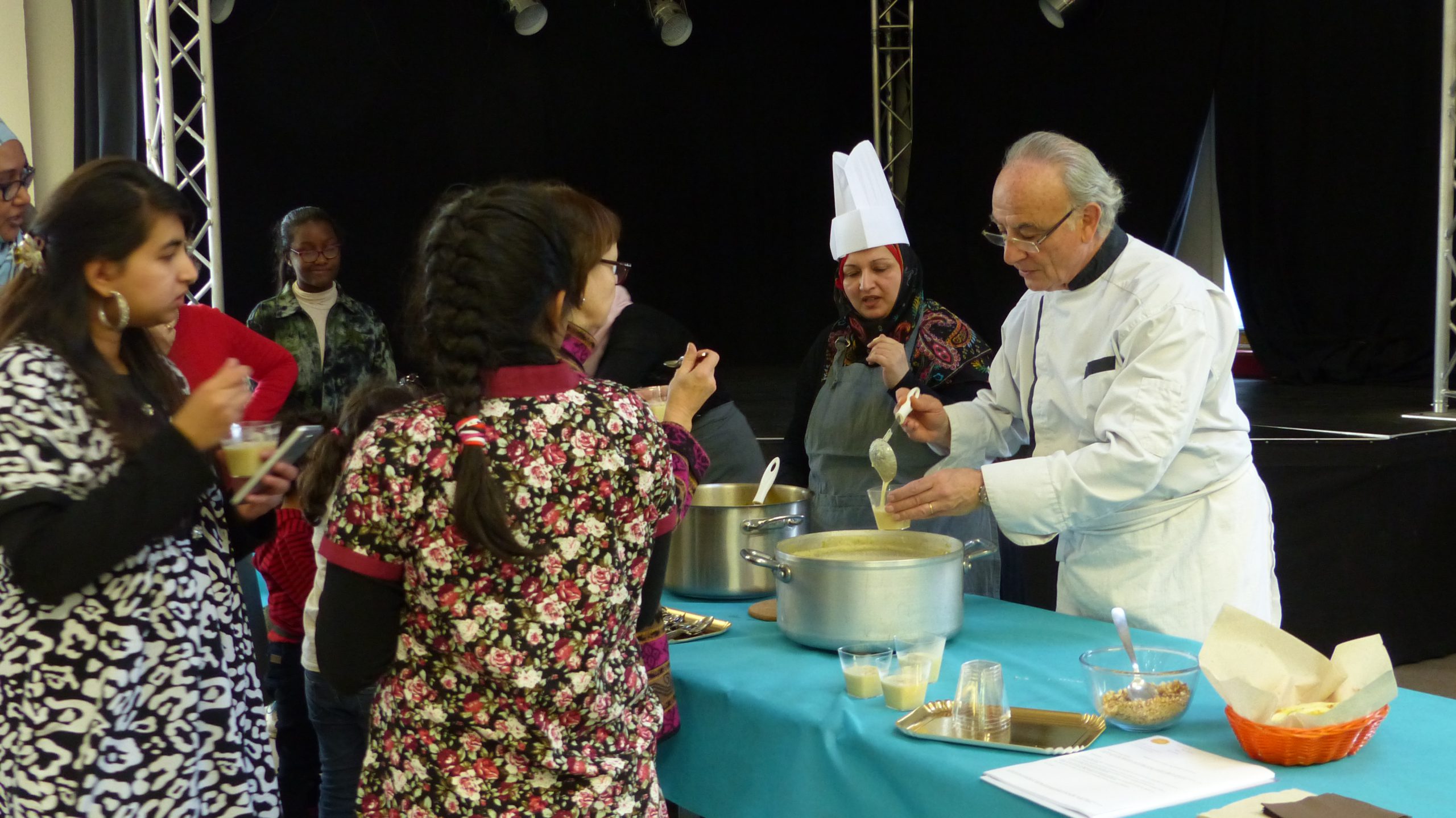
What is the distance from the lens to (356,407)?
167 centimetres

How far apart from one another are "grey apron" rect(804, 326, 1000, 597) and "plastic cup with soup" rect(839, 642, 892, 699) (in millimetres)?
914

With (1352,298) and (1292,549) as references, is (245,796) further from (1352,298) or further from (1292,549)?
(1352,298)

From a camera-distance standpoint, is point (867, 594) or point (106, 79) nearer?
point (867, 594)

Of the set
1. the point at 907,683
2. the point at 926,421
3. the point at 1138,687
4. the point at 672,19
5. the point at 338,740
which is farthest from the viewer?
the point at 672,19

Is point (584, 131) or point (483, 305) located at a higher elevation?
point (584, 131)

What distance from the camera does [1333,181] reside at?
24.6 feet

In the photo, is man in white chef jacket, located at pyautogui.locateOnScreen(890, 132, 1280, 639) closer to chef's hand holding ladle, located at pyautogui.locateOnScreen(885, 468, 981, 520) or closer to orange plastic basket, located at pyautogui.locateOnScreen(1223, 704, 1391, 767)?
chef's hand holding ladle, located at pyautogui.locateOnScreen(885, 468, 981, 520)

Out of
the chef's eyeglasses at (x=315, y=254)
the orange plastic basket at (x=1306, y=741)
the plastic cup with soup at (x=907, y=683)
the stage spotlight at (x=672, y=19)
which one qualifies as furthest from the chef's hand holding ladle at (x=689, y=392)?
the stage spotlight at (x=672, y=19)

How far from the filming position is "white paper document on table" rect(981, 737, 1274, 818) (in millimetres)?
1221

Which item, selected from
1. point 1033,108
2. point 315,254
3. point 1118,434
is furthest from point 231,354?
point 1033,108

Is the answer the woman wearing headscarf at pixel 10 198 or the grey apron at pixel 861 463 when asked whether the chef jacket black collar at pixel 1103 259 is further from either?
the woman wearing headscarf at pixel 10 198

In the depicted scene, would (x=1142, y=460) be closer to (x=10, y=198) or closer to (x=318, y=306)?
(x=10, y=198)

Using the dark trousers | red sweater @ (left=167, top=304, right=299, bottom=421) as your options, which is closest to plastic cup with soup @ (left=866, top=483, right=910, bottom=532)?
the dark trousers

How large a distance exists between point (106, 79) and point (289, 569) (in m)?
2.99
